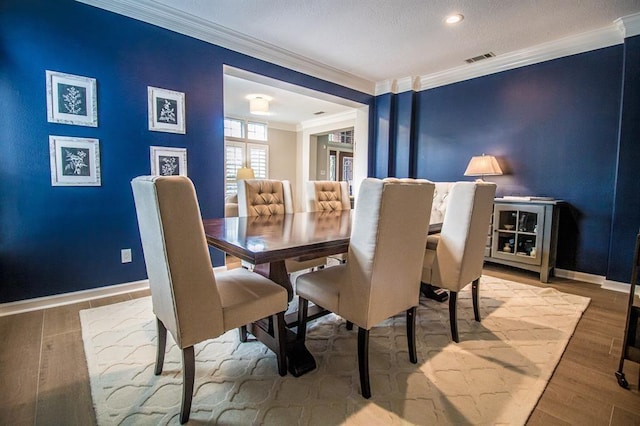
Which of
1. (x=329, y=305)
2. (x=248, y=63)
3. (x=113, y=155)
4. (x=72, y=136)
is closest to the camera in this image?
(x=329, y=305)

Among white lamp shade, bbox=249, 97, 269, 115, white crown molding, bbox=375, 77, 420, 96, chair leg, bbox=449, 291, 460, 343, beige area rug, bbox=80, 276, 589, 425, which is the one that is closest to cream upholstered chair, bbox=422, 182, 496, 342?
chair leg, bbox=449, 291, 460, 343

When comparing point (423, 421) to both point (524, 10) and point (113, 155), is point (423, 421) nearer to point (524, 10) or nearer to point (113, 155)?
point (113, 155)

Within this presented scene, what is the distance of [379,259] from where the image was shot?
1351 mm

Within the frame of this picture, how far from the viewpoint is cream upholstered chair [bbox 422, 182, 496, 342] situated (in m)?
1.87

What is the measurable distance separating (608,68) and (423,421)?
387cm

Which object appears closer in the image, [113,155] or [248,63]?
[113,155]

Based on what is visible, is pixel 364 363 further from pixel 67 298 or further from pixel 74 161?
pixel 74 161

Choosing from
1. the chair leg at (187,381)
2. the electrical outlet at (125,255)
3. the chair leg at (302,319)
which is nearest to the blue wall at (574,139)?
the chair leg at (302,319)

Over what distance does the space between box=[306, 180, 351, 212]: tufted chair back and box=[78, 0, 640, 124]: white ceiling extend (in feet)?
5.18

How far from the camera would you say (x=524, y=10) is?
Result: 8.85 ft

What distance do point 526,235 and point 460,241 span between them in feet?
6.71

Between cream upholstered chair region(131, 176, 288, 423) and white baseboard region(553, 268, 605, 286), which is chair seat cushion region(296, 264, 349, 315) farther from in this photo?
white baseboard region(553, 268, 605, 286)

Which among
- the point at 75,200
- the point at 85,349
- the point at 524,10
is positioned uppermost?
the point at 524,10

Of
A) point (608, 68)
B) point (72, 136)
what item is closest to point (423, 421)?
point (72, 136)
